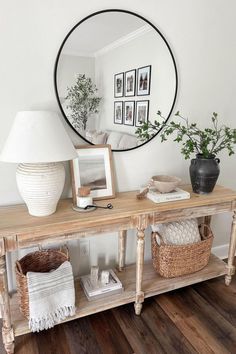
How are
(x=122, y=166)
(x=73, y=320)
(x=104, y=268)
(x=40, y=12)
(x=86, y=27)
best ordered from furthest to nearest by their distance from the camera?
(x=104, y=268) → (x=122, y=166) → (x=73, y=320) → (x=86, y=27) → (x=40, y=12)

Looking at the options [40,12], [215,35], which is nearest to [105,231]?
[40,12]

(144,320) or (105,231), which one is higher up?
(105,231)

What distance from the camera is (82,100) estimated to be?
168cm

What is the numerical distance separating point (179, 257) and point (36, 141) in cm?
122

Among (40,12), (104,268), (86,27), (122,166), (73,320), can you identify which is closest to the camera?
(40,12)

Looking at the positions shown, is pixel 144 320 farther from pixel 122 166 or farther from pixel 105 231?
pixel 122 166

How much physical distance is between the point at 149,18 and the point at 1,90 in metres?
1.04

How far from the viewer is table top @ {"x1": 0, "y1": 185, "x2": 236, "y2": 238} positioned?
137 cm

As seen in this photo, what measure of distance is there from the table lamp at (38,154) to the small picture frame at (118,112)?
1.59ft

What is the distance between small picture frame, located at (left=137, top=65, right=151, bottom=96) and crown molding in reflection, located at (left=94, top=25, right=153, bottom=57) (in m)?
0.19

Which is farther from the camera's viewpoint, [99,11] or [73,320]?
[73,320]

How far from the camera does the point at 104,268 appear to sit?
2.05 meters

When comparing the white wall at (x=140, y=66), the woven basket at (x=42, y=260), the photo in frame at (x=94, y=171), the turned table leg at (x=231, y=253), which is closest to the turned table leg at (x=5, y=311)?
the woven basket at (x=42, y=260)

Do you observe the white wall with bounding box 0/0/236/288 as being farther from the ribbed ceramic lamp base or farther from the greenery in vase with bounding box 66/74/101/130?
the ribbed ceramic lamp base
